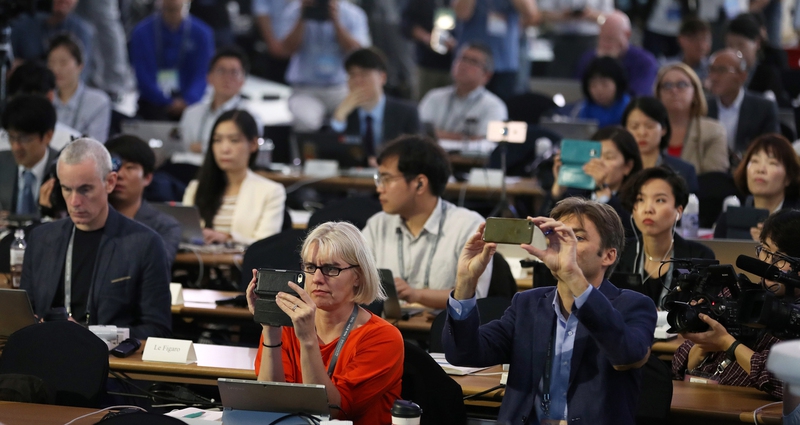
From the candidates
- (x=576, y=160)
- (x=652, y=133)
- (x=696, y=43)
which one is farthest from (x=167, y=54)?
(x=576, y=160)

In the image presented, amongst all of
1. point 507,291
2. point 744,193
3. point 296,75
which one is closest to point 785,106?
point 744,193

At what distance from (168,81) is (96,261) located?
5.47m

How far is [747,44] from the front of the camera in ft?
28.3

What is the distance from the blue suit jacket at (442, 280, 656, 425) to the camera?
3119mm

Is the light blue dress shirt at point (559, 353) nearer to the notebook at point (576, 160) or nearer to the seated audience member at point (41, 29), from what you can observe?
the notebook at point (576, 160)

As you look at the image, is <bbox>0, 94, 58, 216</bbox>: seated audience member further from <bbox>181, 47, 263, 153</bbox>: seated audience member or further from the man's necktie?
<bbox>181, 47, 263, 153</bbox>: seated audience member

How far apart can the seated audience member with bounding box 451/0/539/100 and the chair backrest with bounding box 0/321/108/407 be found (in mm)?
6441

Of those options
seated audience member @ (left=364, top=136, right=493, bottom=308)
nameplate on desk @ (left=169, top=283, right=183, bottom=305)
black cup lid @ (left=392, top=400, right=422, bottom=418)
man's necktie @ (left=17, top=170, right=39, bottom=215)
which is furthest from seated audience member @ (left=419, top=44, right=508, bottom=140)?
black cup lid @ (left=392, top=400, right=422, bottom=418)

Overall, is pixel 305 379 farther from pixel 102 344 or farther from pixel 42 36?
pixel 42 36

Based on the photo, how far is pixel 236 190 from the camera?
603 centimetres

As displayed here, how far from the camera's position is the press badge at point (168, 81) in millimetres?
9516

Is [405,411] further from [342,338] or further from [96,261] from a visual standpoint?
[96,261]

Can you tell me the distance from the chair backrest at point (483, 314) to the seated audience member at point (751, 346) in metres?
0.70

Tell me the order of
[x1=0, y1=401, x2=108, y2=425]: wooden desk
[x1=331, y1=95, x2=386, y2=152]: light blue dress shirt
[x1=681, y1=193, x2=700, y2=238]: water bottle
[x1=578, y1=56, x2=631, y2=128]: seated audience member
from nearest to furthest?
[x1=0, y1=401, x2=108, y2=425]: wooden desk, [x1=681, y1=193, x2=700, y2=238]: water bottle, [x1=578, y1=56, x2=631, y2=128]: seated audience member, [x1=331, y1=95, x2=386, y2=152]: light blue dress shirt
